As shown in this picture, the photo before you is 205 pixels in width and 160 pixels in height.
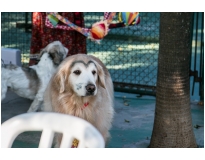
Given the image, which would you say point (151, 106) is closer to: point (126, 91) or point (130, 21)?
point (126, 91)

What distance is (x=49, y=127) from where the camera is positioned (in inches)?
101

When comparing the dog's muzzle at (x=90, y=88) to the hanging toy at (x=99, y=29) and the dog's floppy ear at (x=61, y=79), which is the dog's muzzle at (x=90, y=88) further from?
the hanging toy at (x=99, y=29)

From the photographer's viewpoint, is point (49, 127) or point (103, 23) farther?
point (103, 23)

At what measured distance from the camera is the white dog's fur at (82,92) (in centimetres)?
464

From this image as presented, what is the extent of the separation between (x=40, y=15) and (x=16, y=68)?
1.08 meters

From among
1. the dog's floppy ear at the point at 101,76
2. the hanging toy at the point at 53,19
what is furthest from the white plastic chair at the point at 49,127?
the hanging toy at the point at 53,19

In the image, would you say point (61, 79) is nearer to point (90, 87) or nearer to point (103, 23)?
point (90, 87)

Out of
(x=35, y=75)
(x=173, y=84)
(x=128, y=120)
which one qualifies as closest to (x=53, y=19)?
(x=35, y=75)

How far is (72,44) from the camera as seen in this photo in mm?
6867

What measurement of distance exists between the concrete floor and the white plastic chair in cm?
290

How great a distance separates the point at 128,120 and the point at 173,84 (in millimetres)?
1444

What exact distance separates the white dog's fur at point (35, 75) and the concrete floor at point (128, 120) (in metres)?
0.38

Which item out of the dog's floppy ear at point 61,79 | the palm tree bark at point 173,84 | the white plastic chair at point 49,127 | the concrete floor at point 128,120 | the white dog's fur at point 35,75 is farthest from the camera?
the white dog's fur at point 35,75

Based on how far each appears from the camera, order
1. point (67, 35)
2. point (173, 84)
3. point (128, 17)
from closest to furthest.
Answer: point (173, 84) < point (128, 17) < point (67, 35)
